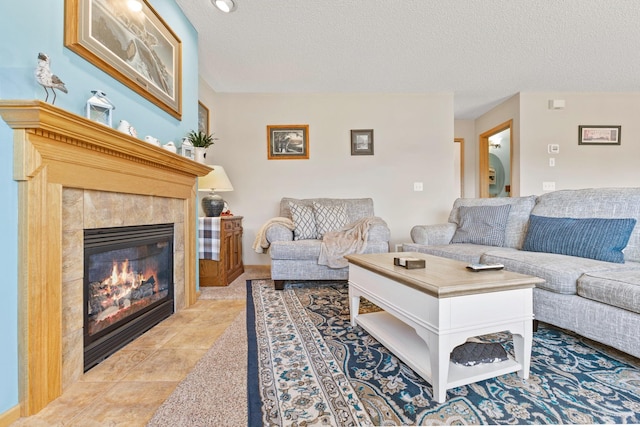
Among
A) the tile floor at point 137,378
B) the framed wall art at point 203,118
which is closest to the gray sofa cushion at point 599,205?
the tile floor at point 137,378

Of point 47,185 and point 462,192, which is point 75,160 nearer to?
point 47,185

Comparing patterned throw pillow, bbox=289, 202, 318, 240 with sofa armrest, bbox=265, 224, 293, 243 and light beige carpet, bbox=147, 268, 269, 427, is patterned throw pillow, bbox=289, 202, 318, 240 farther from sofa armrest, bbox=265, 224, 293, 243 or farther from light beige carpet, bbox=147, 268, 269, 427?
light beige carpet, bbox=147, 268, 269, 427

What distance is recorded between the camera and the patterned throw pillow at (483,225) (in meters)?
2.65

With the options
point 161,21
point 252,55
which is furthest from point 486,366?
point 252,55

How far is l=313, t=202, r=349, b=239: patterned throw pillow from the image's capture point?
3184 millimetres

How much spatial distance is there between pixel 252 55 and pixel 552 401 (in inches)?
132

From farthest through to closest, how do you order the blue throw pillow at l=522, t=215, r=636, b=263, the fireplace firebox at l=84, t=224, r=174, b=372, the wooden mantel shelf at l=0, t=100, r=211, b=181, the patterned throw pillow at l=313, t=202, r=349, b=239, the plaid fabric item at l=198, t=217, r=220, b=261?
the patterned throw pillow at l=313, t=202, r=349, b=239 < the plaid fabric item at l=198, t=217, r=220, b=261 < the blue throw pillow at l=522, t=215, r=636, b=263 < the fireplace firebox at l=84, t=224, r=174, b=372 < the wooden mantel shelf at l=0, t=100, r=211, b=181

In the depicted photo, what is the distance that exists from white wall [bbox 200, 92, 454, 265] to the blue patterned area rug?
237 cm

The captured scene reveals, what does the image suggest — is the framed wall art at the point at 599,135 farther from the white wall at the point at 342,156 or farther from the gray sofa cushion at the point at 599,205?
the gray sofa cushion at the point at 599,205

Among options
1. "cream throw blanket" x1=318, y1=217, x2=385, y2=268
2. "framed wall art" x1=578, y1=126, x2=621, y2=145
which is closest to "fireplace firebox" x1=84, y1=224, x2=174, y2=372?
"cream throw blanket" x1=318, y1=217, x2=385, y2=268

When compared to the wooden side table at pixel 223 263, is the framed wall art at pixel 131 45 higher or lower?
higher

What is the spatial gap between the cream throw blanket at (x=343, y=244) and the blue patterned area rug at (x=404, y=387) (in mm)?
934

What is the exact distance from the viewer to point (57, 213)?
1144 millimetres

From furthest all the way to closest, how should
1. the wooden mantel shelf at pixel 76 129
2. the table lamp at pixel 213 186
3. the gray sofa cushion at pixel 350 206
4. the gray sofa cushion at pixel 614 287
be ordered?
the gray sofa cushion at pixel 350 206 < the table lamp at pixel 213 186 < the gray sofa cushion at pixel 614 287 < the wooden mantel shelf at pixel 76 129
